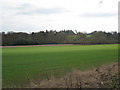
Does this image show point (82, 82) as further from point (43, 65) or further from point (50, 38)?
point (50, 38)

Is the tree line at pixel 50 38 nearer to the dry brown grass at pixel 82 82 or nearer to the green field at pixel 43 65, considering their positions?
the green field at pixel 43 65

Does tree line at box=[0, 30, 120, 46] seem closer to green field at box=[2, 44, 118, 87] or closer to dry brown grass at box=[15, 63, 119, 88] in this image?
green field at box=[2, 44, 118, 87]

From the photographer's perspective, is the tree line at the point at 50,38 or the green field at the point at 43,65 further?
the tree line at the point at 50,38

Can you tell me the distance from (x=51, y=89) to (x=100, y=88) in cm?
160

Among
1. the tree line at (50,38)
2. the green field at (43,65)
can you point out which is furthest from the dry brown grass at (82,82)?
the tree line at (50,38)

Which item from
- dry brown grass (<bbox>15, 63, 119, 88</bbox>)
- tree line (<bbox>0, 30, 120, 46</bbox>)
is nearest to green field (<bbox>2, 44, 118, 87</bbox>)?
dry brown grass (<bbox>15, 63, 119, 88</bbox>)

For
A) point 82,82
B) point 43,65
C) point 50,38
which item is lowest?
point 43,65

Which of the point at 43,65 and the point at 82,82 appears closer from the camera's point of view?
the point at 82,82

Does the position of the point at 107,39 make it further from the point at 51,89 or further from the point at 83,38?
the point at 51,89

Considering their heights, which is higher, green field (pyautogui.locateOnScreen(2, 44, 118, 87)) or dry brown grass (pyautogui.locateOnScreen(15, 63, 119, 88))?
dry brown grass (pyautogui.locateOnScreen(15, 63, 119, 88))

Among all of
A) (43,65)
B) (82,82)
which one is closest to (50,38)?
(43,65)

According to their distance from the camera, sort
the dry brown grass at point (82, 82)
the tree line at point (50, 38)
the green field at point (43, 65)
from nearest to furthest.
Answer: the dry brown grass at point (82, 82) → the green field at point (43, 65) → the tree line at point (50, 38)

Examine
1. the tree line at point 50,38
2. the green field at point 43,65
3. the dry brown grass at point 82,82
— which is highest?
the tree line at point 50,38

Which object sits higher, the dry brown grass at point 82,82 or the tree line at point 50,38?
the tree line at point 50,38
